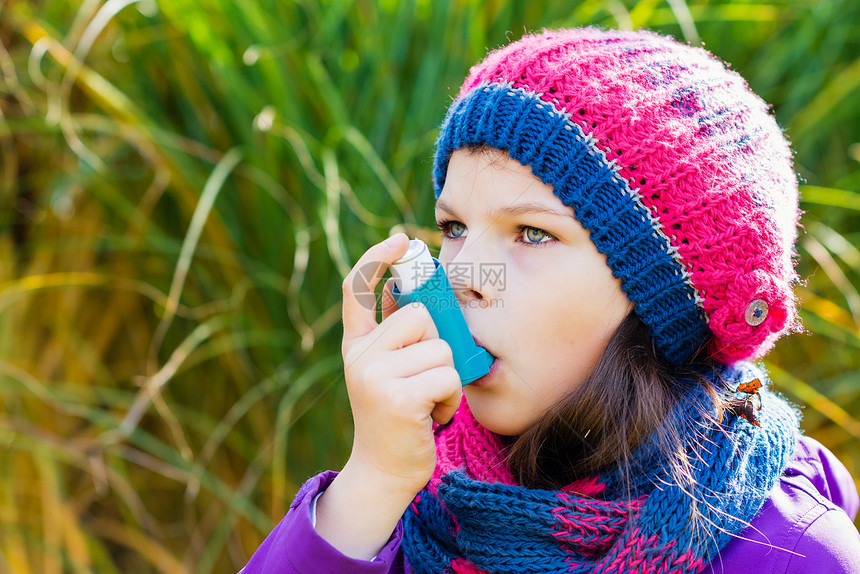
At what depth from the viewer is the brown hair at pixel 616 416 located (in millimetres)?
1003

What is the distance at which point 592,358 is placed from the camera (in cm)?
103

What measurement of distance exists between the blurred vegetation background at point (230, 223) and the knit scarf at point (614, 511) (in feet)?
1.98

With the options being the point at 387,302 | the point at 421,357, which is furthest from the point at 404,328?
the point at 387,302

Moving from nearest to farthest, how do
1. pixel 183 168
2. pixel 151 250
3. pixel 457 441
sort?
pixel 457 441
pixel 183 168
pixel 151 250

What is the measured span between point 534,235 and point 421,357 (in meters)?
0.24

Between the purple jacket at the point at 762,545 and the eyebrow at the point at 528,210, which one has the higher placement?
the eyebrow at the point at 528,210

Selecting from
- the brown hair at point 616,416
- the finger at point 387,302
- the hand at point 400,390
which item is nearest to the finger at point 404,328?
the hand at point 400,390

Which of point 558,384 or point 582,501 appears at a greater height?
point 558,384

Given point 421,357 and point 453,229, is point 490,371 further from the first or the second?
point 453,229

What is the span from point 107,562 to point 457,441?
3.89 ft

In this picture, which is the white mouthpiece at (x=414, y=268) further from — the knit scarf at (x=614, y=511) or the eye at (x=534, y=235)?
the knit scarf at (x=614, y=511)

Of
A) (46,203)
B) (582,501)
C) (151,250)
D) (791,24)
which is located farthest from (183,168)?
(791,24)

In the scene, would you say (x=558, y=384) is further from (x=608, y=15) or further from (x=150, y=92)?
(x=150, y=92)

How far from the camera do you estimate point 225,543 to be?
1.75 meters
